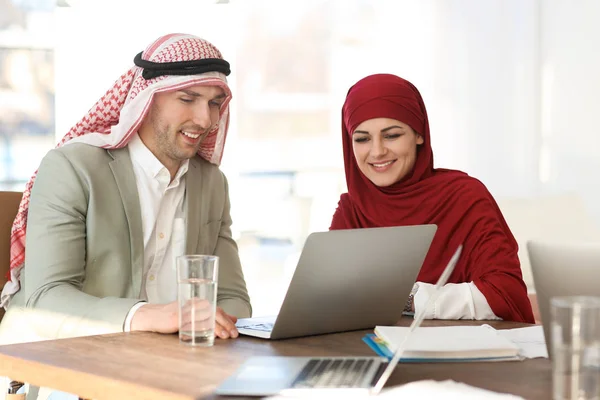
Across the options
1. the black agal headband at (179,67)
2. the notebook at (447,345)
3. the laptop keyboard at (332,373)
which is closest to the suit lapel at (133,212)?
the black agal headband at (179,67)

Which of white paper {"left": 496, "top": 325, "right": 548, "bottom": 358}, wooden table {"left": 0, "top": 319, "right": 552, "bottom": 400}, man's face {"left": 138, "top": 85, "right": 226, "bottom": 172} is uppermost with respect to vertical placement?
man's face {"left": 138, "top": 85, "right": 226, "bottom": 172}

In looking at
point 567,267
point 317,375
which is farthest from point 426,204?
point 317,375

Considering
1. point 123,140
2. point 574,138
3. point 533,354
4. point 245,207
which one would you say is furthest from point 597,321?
point 245,207

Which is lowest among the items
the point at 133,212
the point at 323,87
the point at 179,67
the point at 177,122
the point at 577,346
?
the point at 577,346

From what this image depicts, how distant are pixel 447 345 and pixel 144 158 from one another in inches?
45.5

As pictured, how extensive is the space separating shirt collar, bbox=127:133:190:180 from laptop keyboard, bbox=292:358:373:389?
1089 mm

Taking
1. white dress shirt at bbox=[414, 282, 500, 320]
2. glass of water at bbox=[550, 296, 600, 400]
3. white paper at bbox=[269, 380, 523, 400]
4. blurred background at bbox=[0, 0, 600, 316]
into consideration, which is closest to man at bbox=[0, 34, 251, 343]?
white dress shirt at bbox=[414, 282, 500, 320]

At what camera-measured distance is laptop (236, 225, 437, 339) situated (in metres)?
1.63

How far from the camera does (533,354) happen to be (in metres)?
1.56

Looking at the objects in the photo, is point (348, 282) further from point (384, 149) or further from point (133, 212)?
point (384, 149)

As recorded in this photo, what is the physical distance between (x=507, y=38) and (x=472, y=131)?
0.57 meters

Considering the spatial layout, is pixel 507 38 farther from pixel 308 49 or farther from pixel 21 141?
pixel 21 141

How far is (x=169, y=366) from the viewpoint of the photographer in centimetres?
144

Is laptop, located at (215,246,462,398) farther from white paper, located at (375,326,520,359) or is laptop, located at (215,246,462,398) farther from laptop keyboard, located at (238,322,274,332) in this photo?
laptop keyboard, located at (238,322,274,332)
